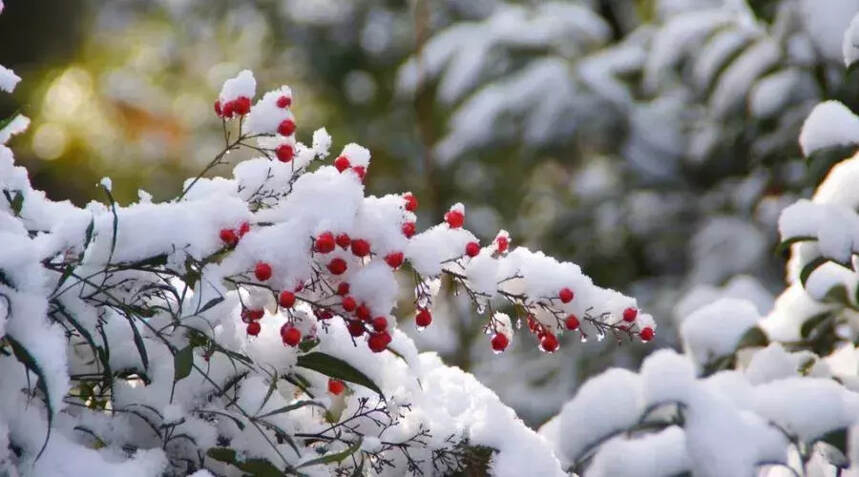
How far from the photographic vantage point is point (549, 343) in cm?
92

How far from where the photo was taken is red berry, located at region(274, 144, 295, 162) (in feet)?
2.87

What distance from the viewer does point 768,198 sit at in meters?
2.78

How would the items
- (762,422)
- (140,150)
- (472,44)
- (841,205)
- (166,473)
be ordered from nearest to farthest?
(166,473) < (762,422) < (841,205) < (472,44) < (140,150)

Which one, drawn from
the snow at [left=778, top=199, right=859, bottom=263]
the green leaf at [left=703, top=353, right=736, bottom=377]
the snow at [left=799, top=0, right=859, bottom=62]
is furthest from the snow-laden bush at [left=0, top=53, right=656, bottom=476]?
the snow at [left=799, top=0, right=859, bottom=62]

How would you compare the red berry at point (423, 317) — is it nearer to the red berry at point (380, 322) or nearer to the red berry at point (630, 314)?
the red berry at point (380, 322)

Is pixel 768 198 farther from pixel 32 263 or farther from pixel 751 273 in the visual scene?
pixel 32 263

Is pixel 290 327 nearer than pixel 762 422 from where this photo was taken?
Yes

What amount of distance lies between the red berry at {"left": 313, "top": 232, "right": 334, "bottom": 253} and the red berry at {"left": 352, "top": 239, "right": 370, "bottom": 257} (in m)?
0.02

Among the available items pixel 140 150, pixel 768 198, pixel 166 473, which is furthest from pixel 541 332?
pixel 140 150

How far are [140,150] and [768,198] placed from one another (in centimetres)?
264

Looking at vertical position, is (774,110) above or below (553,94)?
below

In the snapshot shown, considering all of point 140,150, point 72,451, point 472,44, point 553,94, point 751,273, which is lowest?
point 72,451

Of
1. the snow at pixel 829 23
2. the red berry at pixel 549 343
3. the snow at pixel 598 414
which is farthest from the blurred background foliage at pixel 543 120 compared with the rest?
the red berry at pixel 549 343

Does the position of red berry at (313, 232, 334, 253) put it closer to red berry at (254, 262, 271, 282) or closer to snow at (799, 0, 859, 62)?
red berry at (254, 262, 271, 282)
